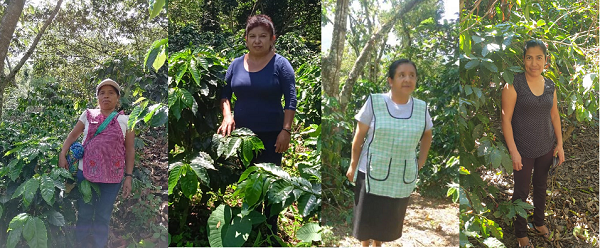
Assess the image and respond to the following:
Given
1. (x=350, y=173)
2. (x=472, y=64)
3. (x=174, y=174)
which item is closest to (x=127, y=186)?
(x=174, y=174)

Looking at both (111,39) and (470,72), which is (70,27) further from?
(470,72)

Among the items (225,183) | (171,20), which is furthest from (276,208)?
(171,20)

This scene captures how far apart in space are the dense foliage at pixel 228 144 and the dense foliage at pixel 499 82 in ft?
2.79

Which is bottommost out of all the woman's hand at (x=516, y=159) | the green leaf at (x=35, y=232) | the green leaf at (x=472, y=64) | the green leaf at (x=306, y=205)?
the green leaf at (x=35, y=232)

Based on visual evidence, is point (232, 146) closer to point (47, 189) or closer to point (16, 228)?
point (47, 189)

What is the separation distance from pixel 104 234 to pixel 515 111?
2.41m

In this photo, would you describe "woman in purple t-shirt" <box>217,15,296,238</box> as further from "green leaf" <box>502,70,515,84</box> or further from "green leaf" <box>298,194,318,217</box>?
"green leaf" <box>502,70,515,84</box>

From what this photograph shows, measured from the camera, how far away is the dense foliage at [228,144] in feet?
7.47

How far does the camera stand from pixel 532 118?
233 centimetres

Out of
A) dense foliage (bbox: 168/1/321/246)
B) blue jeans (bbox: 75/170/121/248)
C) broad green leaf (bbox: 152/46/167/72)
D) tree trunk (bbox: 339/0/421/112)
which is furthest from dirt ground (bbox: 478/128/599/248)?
blue jeans (bbox: 75/170/121/248)

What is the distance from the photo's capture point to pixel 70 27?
246 cm

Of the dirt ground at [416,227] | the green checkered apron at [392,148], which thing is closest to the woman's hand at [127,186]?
the dirt ground at [416,227]

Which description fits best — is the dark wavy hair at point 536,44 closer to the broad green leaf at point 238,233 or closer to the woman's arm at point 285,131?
the woman's arm at point 285,131

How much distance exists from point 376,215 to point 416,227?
0.83ft
